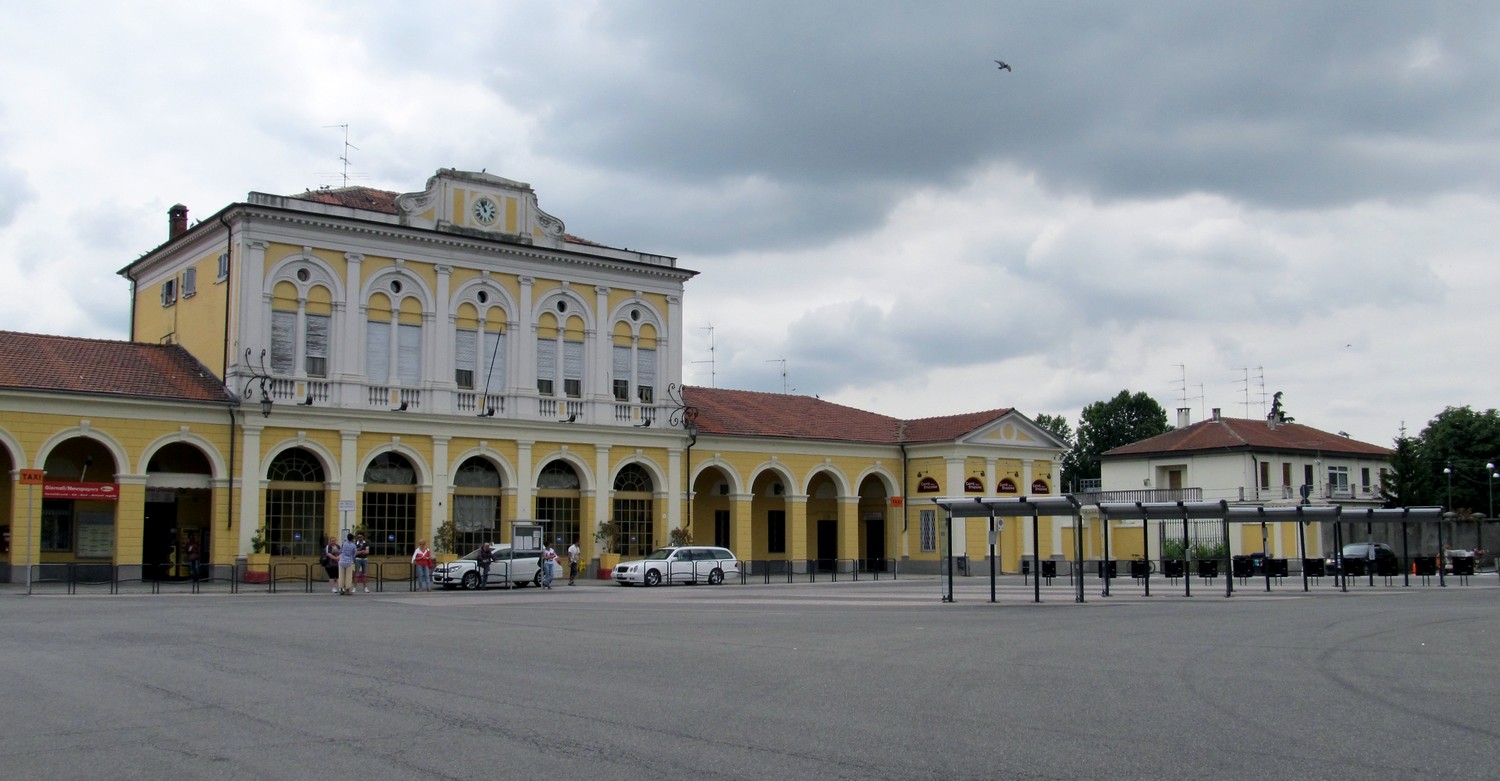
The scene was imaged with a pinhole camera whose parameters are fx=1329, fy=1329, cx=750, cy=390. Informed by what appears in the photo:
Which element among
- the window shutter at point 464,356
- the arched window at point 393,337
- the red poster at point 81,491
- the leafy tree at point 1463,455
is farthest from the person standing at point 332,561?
the leafy tree at point 1463,455

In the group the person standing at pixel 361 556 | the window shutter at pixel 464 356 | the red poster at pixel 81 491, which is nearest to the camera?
the red poster at pixel 81 491

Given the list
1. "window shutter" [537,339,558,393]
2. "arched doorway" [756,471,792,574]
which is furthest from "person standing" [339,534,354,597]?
"arched doorway" [756,471,792,574]

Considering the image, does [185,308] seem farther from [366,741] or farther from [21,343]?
[366,741]

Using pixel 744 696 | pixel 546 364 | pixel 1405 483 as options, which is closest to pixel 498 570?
pixel 546 364

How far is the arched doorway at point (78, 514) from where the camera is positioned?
3753cm

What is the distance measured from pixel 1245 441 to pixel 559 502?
3780 centimetres

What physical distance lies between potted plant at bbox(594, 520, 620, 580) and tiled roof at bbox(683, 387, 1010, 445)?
18.4 ft

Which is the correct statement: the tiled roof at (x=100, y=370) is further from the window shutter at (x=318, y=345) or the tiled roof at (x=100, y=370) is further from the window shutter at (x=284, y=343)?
the window shutter at (x=318, y=345)

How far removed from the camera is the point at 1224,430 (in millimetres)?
69562

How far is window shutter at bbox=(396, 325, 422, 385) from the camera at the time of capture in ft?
141

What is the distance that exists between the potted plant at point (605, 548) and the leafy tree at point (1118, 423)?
6621 centimetres

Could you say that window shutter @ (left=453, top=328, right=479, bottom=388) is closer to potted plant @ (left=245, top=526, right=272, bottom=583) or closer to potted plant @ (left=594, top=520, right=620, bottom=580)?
potted plant @ (left=594, top=520, right=620, bottom=580)

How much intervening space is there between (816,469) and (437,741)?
43163 mm

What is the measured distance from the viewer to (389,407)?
42344 mm
